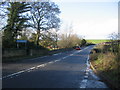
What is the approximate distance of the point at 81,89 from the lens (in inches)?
295

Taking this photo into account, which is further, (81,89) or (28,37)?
(28,37)

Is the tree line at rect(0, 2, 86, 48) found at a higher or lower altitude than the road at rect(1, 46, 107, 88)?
higher

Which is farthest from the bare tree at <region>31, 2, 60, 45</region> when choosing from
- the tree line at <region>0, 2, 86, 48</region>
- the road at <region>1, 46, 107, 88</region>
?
the road at <region>1, 46, 107, 88</region>

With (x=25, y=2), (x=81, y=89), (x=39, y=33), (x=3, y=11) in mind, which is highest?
(x=25, y=2)

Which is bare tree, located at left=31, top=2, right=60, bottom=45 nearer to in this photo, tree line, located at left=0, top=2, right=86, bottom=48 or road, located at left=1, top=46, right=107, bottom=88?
tree line, located at left=0, top=2, right=86, bottom=48

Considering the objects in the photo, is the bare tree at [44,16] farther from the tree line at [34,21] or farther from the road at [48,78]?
the road at [48,78]

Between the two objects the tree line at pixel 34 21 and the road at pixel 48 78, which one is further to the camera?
the tree line at pixel 34 21

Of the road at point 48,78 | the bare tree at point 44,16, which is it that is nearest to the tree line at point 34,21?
the bare tree at point 44,16

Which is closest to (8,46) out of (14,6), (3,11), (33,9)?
(3,11)

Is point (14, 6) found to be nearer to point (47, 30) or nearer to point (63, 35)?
point (47, 30)

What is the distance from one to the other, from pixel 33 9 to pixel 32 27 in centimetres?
388

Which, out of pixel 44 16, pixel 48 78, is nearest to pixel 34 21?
pixel 44 16

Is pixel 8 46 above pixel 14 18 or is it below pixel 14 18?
below

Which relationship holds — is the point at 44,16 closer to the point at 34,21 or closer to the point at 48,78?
the point at 34,21
